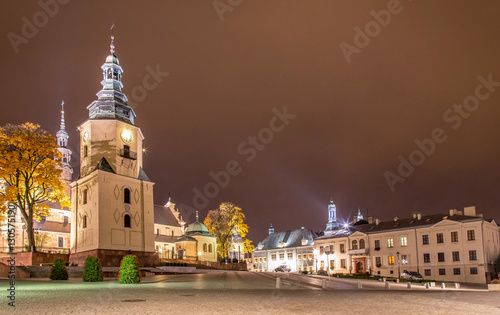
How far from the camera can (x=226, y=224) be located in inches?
2918

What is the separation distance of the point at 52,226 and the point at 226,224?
87.6ft

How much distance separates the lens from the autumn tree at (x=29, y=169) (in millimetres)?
38594

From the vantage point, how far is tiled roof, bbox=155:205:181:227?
83356 millimetres

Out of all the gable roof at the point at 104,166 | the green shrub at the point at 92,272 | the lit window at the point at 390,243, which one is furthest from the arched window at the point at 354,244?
the green shrub at the point at 92,272

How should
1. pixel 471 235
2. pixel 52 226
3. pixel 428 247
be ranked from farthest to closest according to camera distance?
pixel 52 226, pixel 428 247, pixel 471 235

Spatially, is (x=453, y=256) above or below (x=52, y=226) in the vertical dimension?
below

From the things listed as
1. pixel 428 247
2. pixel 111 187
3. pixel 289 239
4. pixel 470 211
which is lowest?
pixel 289 239

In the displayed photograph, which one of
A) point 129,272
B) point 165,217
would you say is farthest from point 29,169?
point 165,217

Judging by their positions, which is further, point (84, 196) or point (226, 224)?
point (226, 224)

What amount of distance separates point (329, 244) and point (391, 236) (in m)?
13.7

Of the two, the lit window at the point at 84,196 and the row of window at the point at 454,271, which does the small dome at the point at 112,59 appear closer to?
the lit window at the point at 84,196

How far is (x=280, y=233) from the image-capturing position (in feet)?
374

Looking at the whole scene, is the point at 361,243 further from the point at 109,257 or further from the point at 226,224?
the point at 109,257

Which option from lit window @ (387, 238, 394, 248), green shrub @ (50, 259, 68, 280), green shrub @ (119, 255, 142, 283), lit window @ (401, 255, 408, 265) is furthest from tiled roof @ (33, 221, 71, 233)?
lit window @ (401, 255, 408, 265)
